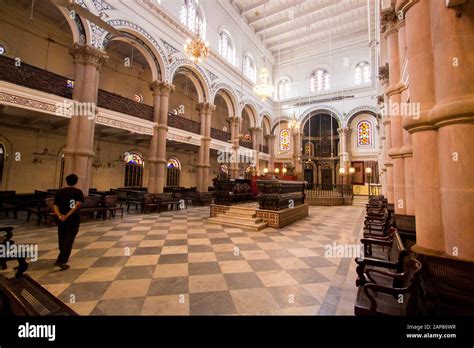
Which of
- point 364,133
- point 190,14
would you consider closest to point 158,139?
point 190,14

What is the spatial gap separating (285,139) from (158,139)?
1589 centimetres

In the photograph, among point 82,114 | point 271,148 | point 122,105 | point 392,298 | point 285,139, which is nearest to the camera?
point 392,298

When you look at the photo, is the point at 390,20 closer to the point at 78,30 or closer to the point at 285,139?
the point at 78,30

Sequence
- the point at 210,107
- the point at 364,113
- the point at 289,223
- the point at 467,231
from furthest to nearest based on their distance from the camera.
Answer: the point at 364,113, the point at 210,107, the point at 289,223, the point at 467,231

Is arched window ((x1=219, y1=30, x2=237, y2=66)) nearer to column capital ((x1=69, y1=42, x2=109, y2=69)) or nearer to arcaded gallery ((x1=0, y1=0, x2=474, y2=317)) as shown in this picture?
arcaded gallery ((x1=0, y1=0, x2=474, y2=317))

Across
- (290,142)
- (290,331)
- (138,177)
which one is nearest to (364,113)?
(290,142)

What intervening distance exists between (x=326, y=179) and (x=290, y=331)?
76.1 feet

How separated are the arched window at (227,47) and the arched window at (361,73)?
1202cm

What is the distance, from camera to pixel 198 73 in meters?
13.3

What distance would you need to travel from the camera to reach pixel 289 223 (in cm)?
753

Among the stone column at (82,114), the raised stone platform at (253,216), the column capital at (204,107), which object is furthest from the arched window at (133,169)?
the raised stone platform at (253,216)

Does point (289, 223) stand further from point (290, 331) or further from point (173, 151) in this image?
point (173, 151)

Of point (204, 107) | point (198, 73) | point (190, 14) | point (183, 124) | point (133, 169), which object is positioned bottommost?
point (133, 169)

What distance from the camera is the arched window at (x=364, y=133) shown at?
64.7 ft
